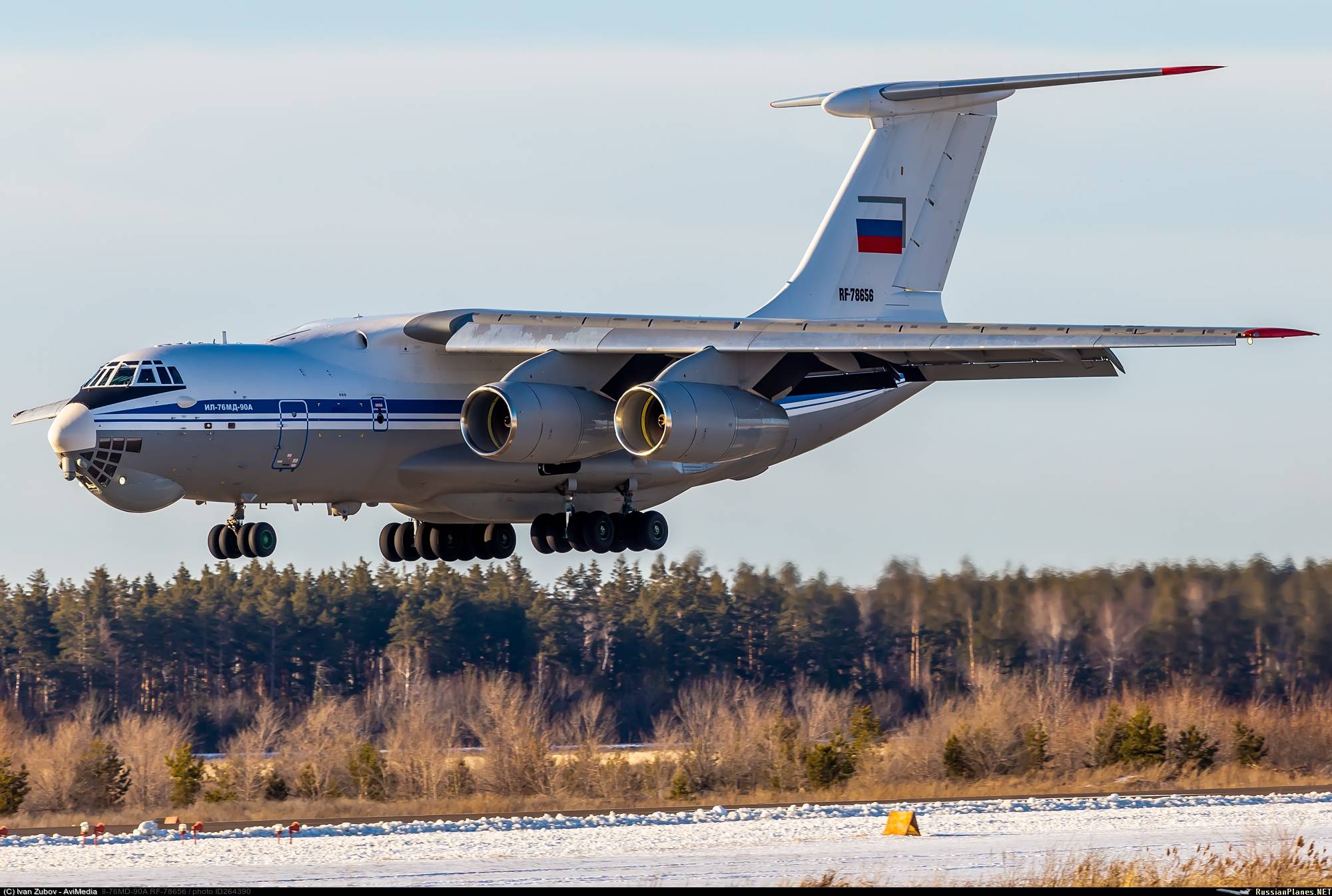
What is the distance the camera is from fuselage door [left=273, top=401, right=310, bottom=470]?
15.3 m

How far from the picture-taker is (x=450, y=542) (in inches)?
701

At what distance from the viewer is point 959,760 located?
2200cm

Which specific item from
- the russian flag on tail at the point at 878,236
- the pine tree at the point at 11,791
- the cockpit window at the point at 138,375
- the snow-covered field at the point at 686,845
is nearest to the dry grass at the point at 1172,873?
the snow-covered field at the point at 686,845

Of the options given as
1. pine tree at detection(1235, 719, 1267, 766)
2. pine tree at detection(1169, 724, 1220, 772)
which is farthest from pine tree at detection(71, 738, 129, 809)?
pine tree at detection(1235, 719, 1267, 766)

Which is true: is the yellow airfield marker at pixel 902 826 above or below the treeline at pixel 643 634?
below

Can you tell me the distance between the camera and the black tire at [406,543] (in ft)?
58.9

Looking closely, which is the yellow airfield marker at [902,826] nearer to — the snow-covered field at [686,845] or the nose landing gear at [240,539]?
the snow-covered field at [686,845]

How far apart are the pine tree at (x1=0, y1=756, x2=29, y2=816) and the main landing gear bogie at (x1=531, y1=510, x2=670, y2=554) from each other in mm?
7673

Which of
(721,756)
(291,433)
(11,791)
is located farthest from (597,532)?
(11,791)

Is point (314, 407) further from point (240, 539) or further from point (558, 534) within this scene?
point (558, 534)

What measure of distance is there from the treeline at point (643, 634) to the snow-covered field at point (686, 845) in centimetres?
236

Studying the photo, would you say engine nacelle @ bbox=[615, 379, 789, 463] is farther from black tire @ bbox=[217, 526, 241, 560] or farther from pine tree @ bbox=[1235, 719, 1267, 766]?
pine tree @ bbox=[1235, 719, 1267, 766]

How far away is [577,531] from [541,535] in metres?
0.35

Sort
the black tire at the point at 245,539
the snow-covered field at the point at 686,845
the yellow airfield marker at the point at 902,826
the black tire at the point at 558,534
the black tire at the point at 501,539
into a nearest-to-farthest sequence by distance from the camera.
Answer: the snow-covered field at the point at 686,845, the black tire at the point at 245,539, the yellow airfield marker at the point at 902,826, the black tire at the point at 558,534, the black tire at the point at 501,539
